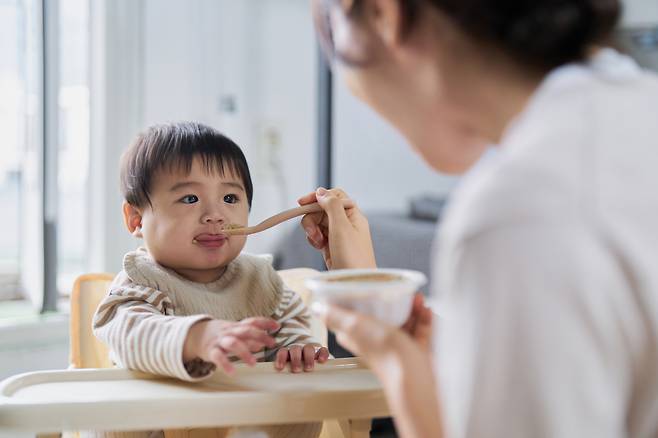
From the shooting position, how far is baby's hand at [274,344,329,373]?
3.34ft

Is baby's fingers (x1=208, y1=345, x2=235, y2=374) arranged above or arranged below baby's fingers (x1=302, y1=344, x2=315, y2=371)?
above

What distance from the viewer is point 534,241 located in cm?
51

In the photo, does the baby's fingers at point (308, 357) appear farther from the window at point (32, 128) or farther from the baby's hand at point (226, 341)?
the window at point (32, 128)

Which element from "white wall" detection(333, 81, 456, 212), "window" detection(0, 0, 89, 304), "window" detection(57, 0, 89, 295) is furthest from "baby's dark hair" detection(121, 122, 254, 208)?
"white wall" detection(333, 81, 456, 212)

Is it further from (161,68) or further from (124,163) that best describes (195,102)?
(124,163)

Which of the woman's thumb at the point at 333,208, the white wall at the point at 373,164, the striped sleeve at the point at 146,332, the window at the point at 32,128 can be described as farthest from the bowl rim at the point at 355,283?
the white wall at the point at 373,164

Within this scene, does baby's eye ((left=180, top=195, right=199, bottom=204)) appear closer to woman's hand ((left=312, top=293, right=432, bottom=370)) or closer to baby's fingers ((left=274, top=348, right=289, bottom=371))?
baby's fingers ((left=274, top=348, right=289, bottom=371))

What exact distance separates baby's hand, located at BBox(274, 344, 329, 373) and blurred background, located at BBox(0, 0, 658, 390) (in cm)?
86

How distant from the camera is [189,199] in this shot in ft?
4.04

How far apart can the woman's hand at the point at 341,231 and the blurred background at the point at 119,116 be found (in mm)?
714

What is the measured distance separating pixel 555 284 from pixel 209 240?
0.81m

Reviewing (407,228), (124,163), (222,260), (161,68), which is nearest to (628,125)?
(222,260)

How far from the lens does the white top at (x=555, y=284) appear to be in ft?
1.66

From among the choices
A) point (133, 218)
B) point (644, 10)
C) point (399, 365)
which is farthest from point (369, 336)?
point (644, 10)
